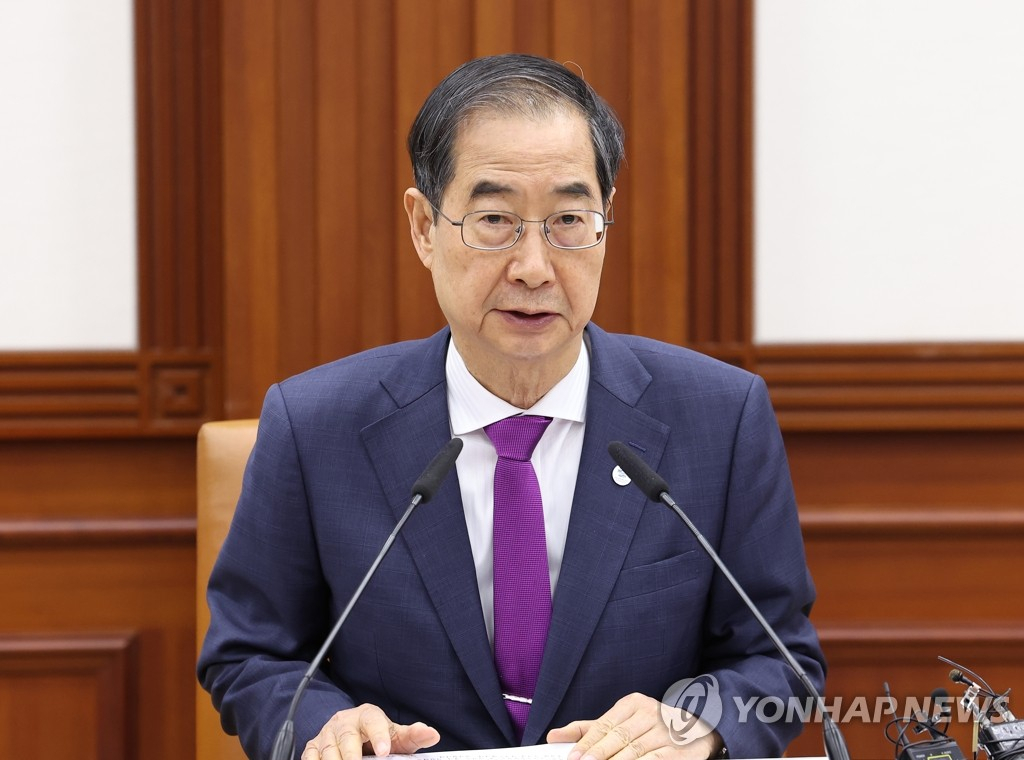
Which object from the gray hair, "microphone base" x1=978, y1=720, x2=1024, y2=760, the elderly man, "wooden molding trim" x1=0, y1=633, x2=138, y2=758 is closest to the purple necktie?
the elderly man

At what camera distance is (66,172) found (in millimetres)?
2137

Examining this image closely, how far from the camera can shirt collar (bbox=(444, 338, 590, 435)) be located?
1.55 m

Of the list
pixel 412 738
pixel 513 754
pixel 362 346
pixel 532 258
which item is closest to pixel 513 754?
pixel 513 754

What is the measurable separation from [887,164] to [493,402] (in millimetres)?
1116

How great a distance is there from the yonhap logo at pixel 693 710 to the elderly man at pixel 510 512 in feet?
→ 0.07

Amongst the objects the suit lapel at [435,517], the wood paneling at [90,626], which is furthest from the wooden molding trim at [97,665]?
the suit lapel at [435,517]

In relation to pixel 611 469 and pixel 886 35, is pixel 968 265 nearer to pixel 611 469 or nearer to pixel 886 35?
pixel 886 35

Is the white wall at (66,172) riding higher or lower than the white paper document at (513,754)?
higher

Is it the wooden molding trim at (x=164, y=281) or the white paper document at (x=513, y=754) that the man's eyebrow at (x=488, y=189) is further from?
the wooden molding trim at (x=164, y=281)

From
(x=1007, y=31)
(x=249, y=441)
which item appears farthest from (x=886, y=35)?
(x=249, y=441)

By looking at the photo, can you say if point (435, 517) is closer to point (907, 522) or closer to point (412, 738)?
point (412, 738)

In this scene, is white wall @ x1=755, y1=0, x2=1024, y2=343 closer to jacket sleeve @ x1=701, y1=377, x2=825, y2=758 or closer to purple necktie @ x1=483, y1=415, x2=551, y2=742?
jacket sleeve @ x1=701, y1=377, x2=825, y2=758

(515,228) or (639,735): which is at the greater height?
(515,228)

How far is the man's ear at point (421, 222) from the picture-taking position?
5.05ft
